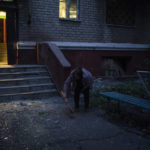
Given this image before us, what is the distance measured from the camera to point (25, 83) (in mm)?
7023

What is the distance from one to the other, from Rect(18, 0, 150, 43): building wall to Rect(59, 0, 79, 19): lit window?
27 centimetres

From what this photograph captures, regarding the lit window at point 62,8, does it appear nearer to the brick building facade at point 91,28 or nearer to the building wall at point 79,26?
the brick building facade at point 91,28

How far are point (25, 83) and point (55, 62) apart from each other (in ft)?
3.88

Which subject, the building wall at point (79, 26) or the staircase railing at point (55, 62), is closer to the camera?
the staircase railing at point (55, 62)

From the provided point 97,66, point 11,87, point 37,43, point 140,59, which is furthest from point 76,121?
point 140,59

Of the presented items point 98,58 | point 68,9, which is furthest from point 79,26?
point 98,58

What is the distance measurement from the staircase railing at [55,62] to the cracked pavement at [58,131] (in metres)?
1.17

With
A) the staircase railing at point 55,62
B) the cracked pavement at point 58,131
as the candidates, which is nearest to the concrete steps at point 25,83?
the staircase railing at point 55,62

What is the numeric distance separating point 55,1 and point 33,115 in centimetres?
567

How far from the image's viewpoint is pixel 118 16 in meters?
10.8

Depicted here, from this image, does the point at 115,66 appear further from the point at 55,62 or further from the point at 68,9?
the point at 55,62

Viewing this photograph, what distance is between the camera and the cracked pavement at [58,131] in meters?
3.70

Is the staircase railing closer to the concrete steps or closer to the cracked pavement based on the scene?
the concrete steps

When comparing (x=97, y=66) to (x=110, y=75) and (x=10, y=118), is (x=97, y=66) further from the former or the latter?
(x=10, y=118)
